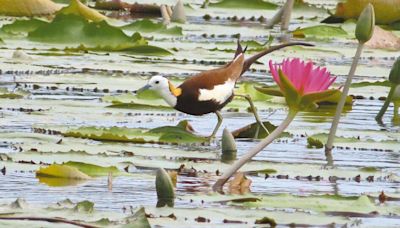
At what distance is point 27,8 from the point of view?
875 centimetres

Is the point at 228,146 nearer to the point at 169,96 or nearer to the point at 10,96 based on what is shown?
the point at 169,96

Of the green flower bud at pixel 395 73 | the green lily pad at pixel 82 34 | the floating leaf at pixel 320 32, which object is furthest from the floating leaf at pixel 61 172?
the floating leaf at pixel 320 32

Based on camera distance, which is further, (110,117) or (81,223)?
(110,117)

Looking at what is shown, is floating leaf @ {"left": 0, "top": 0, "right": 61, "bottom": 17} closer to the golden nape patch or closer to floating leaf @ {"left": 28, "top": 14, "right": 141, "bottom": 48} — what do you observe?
floating leaf @ {"left": 28, "top": 14, "right": 141, "bottom": 48}

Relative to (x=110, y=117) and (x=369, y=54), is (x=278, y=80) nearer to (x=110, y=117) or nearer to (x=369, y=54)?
(x=110, y=117)

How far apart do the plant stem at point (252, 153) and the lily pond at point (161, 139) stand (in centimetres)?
3

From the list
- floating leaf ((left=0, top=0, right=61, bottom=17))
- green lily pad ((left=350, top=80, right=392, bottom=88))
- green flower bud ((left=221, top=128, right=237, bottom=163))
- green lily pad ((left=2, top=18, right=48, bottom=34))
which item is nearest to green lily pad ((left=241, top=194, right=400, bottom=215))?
green flower bud ((left=221, top=128, right=237, bottom=163))

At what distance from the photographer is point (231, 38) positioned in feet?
26.8

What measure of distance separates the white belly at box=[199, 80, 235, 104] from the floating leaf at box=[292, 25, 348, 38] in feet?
10.5

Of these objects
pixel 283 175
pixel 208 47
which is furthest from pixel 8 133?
pixel 208 47

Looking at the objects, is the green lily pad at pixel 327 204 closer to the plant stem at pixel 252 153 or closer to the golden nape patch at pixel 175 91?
the plant stem at pixel 252 153

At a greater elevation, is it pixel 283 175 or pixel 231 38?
pixel 283 175

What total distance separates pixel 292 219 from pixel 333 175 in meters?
0.77

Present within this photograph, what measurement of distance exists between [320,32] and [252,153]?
4728 millimetres
